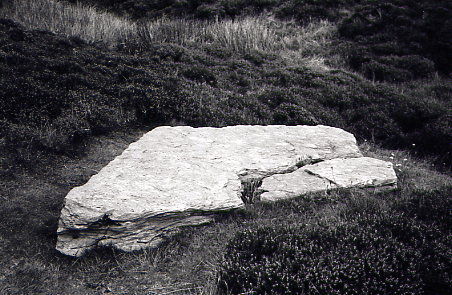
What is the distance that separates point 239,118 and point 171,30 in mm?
7707

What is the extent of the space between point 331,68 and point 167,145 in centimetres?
997

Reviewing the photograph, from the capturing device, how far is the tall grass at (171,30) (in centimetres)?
1278

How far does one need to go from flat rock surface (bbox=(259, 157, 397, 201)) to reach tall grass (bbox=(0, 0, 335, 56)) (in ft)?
28.2

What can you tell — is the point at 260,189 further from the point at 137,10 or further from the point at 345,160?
the point at 137,10

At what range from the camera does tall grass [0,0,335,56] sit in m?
12.8

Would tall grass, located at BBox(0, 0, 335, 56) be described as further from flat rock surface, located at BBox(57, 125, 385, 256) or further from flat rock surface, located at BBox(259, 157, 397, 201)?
flat rock surface, located at BBox(259, 157, 397, 201)

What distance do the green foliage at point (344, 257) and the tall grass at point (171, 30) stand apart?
32.8 feet

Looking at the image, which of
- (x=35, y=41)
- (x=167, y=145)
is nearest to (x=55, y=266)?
(x=167, y=145)

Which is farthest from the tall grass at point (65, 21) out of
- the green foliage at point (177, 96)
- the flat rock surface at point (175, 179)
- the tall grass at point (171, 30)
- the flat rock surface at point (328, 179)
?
the flat rock surface at point (328, 179)

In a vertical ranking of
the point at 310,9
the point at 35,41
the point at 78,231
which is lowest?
the point at 78,231

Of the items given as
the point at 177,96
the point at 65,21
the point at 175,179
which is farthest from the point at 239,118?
the point at 65,21

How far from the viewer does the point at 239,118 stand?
29.5ft

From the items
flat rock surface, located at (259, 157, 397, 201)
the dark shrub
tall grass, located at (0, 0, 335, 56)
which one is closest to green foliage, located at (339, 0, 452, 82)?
tall grass, located at (0, 0, 335, 56)

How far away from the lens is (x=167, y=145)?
6.28 meters
